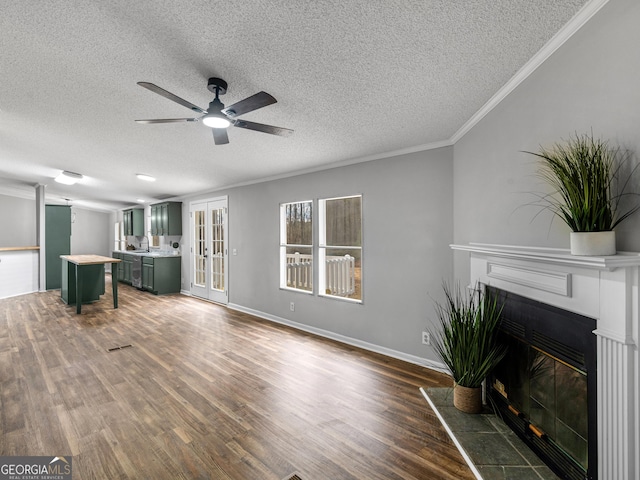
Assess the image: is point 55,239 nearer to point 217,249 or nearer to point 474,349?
point 217,249

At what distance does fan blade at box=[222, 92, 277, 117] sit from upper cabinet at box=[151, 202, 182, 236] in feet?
18.9

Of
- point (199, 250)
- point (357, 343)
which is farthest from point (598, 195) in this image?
point (199, 250)

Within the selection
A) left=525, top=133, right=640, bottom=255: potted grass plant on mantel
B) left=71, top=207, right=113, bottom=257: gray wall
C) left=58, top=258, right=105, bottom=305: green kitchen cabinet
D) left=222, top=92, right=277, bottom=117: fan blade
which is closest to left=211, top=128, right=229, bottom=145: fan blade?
left=222, top=92, right=277, bottom=117: fan blade

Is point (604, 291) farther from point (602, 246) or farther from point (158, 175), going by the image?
point (158, 175)

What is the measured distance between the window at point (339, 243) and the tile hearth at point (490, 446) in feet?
6.68

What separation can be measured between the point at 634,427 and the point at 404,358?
2.20 meters

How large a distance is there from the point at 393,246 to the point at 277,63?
2.23m

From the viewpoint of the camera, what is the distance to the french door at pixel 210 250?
5.93 metres

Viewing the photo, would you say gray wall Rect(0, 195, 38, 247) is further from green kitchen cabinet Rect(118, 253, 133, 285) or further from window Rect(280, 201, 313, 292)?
window Rect(280, 201, 313, 292)

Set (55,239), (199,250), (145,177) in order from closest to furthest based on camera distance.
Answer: (145,177) → (199,250) → (55,239)

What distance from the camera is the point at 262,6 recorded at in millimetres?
1342

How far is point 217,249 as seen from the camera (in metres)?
6.11

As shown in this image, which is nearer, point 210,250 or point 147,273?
point 210,250

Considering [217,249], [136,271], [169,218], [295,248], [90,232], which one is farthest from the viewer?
[90,232]
